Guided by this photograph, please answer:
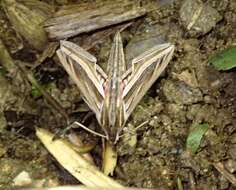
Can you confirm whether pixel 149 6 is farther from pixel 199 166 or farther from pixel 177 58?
pixel 199 166

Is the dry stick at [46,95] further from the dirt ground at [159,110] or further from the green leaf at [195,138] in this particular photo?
the green leaf at [195,138]

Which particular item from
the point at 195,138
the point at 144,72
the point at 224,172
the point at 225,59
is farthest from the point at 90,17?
the point at 224,172

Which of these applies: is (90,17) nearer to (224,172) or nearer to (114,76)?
(114,76)

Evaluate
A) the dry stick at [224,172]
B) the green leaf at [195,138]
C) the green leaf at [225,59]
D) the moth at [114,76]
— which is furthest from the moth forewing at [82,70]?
the dry stick at [224,172]

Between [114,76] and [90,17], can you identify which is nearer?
[114,76]

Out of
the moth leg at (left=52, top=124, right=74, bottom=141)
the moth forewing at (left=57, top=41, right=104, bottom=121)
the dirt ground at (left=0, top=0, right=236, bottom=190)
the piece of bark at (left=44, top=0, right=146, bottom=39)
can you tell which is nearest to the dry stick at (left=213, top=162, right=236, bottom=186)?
the dirt ground at (left=0, top=0, right=236, bottom=190)

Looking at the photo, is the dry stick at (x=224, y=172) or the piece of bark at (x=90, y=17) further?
the piece of bark at (x=90, y=17)
